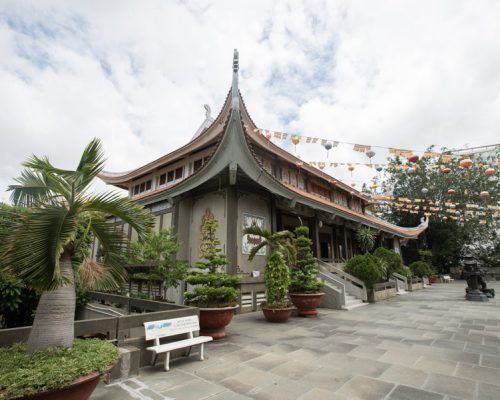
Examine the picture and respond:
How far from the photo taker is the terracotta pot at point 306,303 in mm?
8086

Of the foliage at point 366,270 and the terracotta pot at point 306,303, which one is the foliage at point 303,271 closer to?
the terracotta pot at point 306,303

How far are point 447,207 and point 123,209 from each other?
32.5 meters

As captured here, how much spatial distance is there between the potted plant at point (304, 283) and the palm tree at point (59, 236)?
18.9ft

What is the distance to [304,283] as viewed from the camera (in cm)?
832

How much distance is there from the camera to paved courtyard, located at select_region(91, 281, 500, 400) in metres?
3.24

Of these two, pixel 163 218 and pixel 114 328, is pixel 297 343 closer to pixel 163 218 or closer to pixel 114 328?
pixel 114 328

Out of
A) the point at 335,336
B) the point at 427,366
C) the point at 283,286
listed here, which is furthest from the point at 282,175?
the point at 427,366

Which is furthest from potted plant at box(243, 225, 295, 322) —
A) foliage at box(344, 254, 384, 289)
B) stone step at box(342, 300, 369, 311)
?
foliage at box(344, 254, 384, 289)

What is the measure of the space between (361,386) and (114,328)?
10.8ft

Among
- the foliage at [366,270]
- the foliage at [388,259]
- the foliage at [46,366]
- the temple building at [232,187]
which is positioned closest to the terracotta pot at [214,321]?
the foliage at [46,366]

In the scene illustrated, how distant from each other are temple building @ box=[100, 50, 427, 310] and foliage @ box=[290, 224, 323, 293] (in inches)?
57.9

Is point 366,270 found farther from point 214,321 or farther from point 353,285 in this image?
point 214,321

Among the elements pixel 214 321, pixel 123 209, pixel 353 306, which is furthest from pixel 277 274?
pixel 123 209

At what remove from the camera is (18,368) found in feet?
8.00
